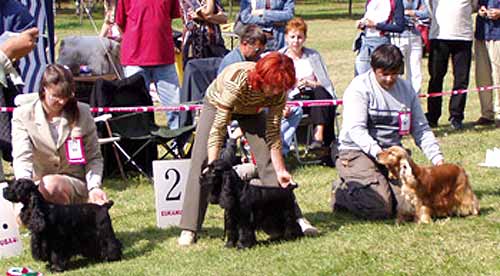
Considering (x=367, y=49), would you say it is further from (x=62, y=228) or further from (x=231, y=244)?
(x=62, y=228)

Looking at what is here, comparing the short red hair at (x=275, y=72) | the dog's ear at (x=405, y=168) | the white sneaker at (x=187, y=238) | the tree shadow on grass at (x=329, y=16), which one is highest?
the short red hair at (x=275, y=72)

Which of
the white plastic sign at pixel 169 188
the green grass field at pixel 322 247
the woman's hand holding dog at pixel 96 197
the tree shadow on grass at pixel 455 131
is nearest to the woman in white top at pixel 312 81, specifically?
the green grass field at pixel 322 247

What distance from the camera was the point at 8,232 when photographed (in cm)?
571

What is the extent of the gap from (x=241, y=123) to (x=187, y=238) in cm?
76

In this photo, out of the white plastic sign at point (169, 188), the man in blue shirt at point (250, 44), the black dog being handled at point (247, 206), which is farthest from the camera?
the man in blue shirt at point (250, 44)

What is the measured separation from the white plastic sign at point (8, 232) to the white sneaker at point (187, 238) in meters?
0.95

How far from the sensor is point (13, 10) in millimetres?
6711

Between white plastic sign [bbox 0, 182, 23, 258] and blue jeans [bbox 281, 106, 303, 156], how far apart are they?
3184 millimetres

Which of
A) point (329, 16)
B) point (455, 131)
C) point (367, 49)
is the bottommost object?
point (329, 16)

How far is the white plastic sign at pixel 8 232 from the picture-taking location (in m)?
5.70

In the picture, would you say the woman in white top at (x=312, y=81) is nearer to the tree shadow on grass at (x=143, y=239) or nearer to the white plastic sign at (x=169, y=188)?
the white plastic sign at (x=169, y=188)

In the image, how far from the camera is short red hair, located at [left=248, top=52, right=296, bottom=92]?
5.32 meters

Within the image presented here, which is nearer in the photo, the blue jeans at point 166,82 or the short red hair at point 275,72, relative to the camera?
the short red hair at point 275,72

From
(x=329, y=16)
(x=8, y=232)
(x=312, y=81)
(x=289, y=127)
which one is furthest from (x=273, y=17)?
(x=329, y=16)
